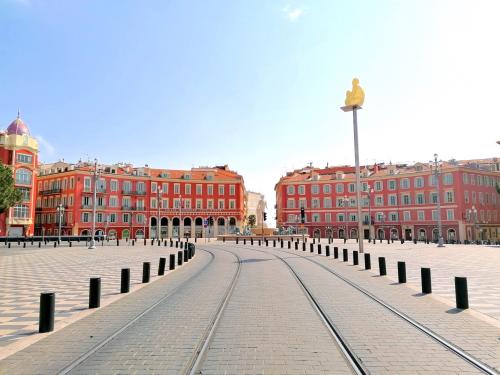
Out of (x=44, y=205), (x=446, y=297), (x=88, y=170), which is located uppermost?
(x=88, y=170)

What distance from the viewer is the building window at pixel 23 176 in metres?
53.9

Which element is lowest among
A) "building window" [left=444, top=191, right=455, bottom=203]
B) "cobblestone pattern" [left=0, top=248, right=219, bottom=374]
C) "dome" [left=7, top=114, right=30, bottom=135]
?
"cobblestone pattern" [left=0, top=248, right=219, bottom=374]

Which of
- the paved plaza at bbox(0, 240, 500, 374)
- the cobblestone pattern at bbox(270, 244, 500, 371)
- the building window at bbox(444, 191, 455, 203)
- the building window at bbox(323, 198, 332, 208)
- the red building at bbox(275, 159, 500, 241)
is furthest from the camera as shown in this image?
the building window at bbox(323, 198, 332, 208)

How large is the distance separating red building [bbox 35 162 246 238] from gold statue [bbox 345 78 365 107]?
3952cm

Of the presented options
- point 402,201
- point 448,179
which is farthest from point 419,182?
point 448,179

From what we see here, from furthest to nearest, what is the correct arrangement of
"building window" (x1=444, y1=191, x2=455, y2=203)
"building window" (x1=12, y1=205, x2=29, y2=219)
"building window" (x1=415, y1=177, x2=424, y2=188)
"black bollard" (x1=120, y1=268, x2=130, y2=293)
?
1. "building window" (x1=415, y1=177, x2=424, y2=188)
2. "building window" (x1=444, y1=191, x2=455, y2=203)
3. "building window" (x1=12, y1=205, x2=29, y2=219)
4. "black bollard" (x1=120, y1=268, x2=130, y2=293)

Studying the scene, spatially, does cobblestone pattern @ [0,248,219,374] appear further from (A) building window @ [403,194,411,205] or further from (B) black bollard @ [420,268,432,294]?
(A) building window @ [403,194,411,205]

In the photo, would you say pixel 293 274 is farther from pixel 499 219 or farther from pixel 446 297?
pixel 499 219

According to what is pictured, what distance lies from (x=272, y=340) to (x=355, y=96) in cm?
2268

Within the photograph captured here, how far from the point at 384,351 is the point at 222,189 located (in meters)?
67.8

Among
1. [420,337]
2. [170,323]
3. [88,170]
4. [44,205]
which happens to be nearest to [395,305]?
[420,337]

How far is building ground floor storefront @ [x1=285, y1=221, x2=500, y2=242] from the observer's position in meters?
56.6

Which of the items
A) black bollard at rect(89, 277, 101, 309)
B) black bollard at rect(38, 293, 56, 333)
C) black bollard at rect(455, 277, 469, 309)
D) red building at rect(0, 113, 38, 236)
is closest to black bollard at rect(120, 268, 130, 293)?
black bollard at rect(89, 277, 101, 309)

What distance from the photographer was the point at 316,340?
5.66 metres
